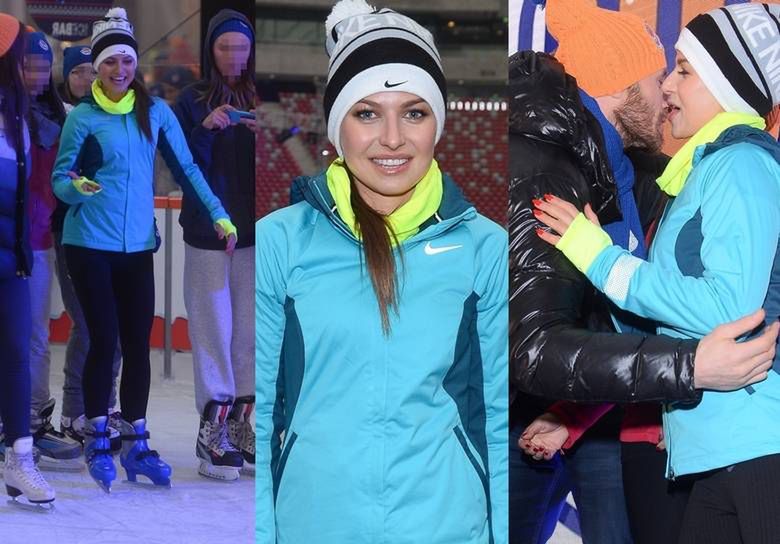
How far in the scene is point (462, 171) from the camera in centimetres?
179

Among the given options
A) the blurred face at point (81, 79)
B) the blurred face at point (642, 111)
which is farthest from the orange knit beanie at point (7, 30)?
the blurred face at point (642, 111)

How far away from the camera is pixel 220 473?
7.54 ft

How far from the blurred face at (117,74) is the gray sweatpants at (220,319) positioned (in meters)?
0.35

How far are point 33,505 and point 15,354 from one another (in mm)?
326

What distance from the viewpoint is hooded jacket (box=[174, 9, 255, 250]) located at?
220 centimetres

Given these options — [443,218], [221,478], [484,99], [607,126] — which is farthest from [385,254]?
[221,478]

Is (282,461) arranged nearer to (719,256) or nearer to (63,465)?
(719,256)

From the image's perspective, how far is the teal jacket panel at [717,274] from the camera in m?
1.54

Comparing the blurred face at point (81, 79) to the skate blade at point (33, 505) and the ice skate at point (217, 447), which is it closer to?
the ice skate at point (217, 447)

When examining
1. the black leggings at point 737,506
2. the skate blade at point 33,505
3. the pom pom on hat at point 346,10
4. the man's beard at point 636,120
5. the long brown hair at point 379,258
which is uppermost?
the pom pom on hat at point 346,10

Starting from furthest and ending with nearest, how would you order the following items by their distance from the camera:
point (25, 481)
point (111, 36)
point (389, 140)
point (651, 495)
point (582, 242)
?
point (25, 481) < point (111, 36) < point (651, 495) < point (582, 242) < point (389, 140)

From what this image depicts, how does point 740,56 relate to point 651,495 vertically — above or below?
above

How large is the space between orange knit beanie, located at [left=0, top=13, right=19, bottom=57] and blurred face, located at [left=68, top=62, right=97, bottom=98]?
0.47 ft

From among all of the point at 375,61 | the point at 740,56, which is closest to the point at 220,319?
the point at 375,61
